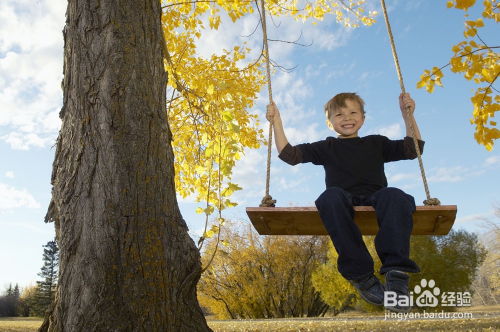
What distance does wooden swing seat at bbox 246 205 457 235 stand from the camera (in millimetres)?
2836

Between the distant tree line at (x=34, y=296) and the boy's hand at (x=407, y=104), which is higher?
the boy's hand at (x=407, y=104)

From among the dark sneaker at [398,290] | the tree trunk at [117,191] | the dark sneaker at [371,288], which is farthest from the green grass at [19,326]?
the dark sneaker at [398,290]

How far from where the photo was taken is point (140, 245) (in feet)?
8.70

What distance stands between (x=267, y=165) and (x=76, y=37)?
1609mm

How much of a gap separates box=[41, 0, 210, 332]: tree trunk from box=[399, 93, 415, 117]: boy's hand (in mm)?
1803

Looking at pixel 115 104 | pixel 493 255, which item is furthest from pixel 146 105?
pixel 493 255

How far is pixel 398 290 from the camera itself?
2551mm

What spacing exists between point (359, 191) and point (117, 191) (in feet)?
5.54

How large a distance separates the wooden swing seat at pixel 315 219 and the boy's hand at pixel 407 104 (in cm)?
86

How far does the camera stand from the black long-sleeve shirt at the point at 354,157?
129 inches

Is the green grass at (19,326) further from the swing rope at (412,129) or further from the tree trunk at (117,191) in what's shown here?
the swing rope at (412,129)

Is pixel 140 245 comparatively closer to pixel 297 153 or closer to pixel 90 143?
pixel 90 143

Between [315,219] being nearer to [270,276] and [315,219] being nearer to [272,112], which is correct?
[272,112]

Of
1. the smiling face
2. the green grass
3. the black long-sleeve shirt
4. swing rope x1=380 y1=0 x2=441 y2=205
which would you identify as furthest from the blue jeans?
the green grass
